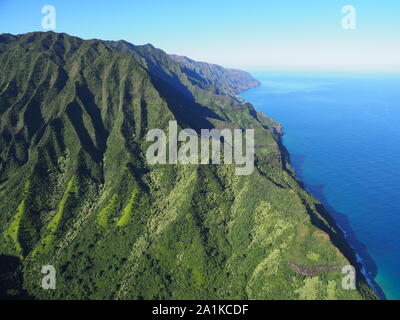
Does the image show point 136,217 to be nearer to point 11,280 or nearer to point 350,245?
point 11,280

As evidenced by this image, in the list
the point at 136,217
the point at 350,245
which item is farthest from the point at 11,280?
the point at 350,245

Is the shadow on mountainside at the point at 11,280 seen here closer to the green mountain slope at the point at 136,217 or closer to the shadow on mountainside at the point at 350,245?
the green mountain slope at the point at 136,217

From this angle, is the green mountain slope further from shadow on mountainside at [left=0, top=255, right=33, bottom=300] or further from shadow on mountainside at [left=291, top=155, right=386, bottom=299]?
shadow on mountainside at [left=291, top=155, right=386, bottom=299]

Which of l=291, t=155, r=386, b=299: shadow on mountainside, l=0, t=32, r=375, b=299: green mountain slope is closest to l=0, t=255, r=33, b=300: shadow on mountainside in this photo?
l=0, t=32, r=375, b=299: green mountain slope

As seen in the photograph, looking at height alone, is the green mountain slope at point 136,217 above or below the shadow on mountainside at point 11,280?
above

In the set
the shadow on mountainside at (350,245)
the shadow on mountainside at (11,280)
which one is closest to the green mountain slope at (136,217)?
the shadow on mountainside at (11,280)

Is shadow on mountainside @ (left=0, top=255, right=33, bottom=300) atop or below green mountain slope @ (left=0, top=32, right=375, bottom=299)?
below
